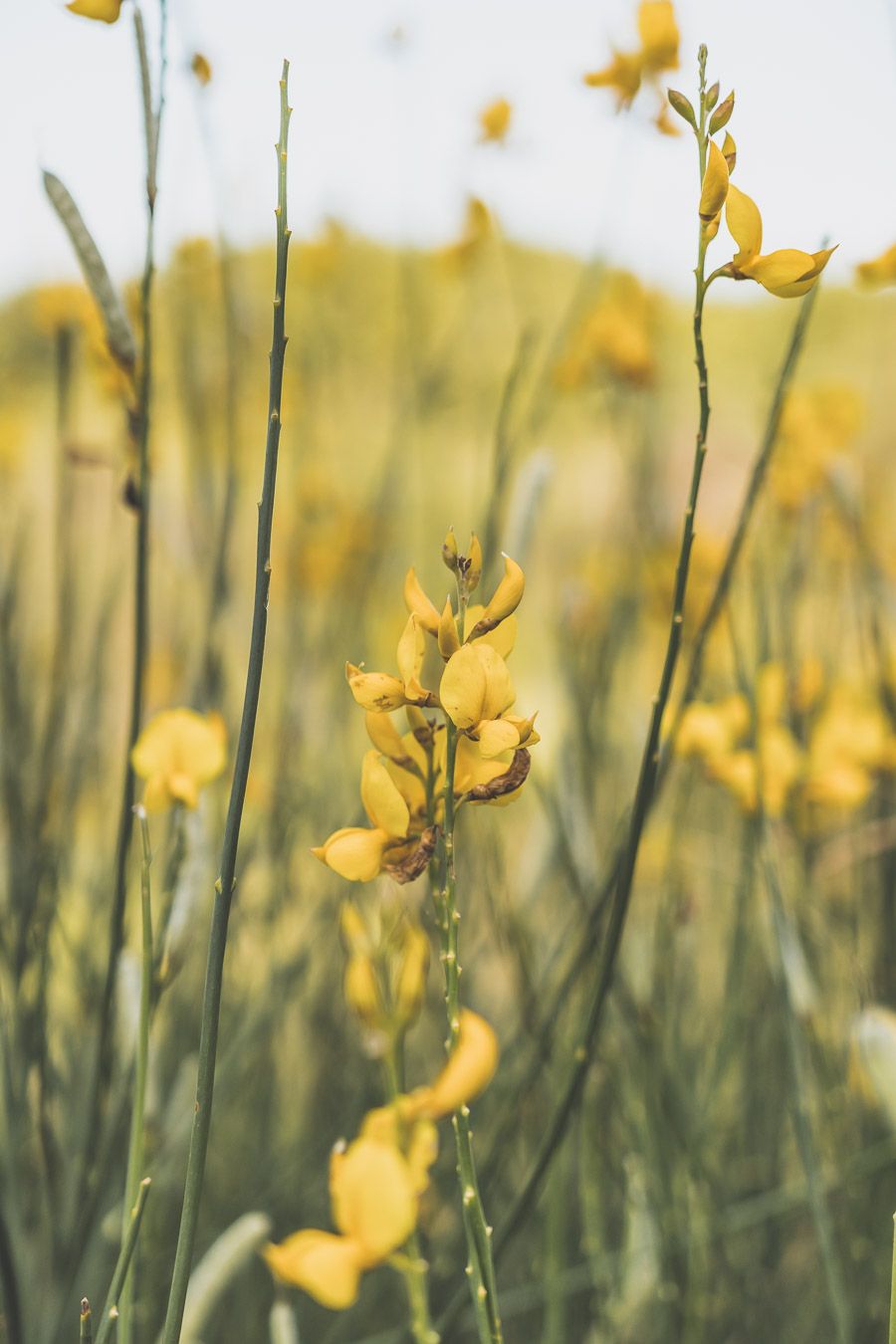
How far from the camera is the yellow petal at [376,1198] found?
134 mm

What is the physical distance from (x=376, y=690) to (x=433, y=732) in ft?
0.07

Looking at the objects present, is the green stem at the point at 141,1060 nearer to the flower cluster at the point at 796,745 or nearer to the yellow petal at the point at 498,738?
the yellow petal at the point at 498,738

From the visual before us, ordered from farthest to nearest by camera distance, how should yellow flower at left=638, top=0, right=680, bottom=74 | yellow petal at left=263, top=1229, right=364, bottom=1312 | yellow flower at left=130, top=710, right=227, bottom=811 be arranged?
yellow flower at left=638, top=0, right=680, bottom=74, yellow flower at left=130, top=710, right=227, bottom=811, yellow petal at left=263, top=1229, right=364, bottom=1312

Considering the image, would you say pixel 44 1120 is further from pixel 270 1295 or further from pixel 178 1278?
pixel 270 1295

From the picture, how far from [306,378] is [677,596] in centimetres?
66

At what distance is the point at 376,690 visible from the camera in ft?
0.54

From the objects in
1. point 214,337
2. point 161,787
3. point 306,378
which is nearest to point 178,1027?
point 161,787

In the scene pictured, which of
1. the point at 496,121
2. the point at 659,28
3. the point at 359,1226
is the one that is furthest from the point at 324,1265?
the point at 496,121

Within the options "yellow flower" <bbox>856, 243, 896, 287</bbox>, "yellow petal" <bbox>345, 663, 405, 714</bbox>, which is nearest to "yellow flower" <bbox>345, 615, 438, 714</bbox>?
"yellow petal" <bbox>345, 663, 405, 714</bbox>

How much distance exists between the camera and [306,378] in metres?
0.80

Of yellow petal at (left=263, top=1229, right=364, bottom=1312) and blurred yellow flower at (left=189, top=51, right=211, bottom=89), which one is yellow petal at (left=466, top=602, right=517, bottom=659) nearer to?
yellow petal at (left=263, top=1229, right=364, bottom=1312)

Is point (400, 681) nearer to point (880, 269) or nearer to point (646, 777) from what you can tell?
Result: point (646, 777)

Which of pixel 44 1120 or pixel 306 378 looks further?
pixel 306 378

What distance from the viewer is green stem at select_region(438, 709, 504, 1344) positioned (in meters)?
0.16
